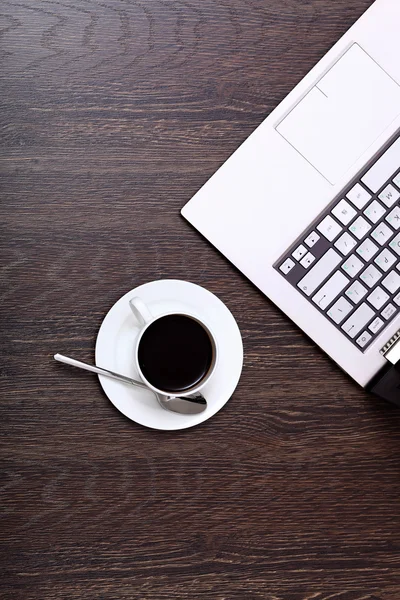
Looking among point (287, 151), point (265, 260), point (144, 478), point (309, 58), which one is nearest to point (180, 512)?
point (144, 478)

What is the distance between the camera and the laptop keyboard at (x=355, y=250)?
2.45ft

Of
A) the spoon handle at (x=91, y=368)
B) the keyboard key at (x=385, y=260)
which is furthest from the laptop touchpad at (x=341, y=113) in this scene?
the spoon handle at (x=91, y=368)

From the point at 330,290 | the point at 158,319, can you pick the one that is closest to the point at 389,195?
the point at 330,290

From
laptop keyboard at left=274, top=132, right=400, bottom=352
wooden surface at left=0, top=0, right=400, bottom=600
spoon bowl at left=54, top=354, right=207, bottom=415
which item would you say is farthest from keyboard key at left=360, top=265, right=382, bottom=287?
spoon bowl at left=54, top=354, right=207, bottom=415

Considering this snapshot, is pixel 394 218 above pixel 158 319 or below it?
above

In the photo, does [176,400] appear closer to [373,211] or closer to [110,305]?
[110,305]

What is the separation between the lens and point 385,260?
0.75 meters

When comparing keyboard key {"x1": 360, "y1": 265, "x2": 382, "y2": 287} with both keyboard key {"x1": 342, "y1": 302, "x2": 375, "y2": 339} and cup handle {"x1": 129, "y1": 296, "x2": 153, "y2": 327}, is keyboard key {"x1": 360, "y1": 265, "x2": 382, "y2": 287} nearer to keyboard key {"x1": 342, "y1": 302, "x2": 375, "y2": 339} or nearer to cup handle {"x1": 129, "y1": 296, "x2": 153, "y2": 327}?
keyboard key {"x1": 342, "y1": 302, "x2": 375, "y2": 339}

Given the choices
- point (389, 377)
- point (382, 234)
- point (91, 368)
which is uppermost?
point (382, 234)

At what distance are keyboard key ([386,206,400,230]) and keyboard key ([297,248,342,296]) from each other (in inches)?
2.9

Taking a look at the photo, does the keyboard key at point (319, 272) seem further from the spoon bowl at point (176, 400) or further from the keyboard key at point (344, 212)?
the spoon bowl at point (176, 400)

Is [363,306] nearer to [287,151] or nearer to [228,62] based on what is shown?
[287,151]

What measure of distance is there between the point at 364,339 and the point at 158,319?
245 millimetres

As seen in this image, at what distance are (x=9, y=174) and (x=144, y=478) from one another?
391 millimetres
